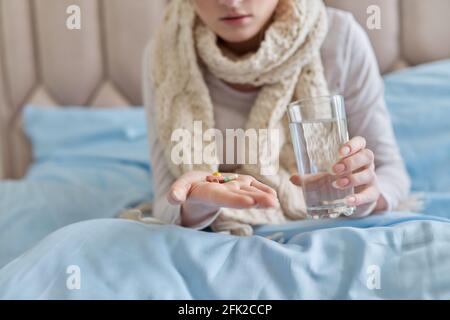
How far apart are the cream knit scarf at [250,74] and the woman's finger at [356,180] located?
8 centimetres

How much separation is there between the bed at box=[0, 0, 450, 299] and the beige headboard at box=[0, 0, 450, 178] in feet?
0.84

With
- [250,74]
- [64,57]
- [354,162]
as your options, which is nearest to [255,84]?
[250,74]

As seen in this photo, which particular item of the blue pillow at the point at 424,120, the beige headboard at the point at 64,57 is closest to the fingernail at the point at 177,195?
the blue pillow at the point at 424,120

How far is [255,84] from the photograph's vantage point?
85cm

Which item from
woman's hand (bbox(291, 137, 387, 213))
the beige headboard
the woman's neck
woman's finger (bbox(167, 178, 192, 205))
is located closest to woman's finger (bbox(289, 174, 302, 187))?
woman's hand (bbox(291, 137, 387, 213))

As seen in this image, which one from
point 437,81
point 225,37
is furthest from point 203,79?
point 437,81

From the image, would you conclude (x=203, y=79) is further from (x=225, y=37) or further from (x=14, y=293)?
(x=14, y=293)

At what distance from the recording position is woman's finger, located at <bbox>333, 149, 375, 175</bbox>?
0.60 m

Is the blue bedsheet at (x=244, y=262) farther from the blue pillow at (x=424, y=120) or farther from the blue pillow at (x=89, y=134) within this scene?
the blue pillow at (x=89, y=134)

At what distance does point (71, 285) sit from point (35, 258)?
6 cm

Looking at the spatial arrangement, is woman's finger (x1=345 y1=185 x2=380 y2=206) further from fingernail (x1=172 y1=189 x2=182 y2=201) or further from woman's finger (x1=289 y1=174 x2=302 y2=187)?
fingernail (x1=172 y1=189 x2=182 y2=201)

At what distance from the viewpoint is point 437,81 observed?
1.13m

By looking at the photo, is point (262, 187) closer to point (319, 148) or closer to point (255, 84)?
point (319, 148)

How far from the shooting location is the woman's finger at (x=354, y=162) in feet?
1.97
